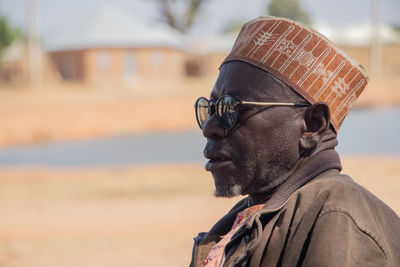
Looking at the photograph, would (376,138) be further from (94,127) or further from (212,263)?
(212,263)

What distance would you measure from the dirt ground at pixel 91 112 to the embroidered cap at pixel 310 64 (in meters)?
20.1

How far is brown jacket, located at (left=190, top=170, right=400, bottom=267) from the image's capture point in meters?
1.68

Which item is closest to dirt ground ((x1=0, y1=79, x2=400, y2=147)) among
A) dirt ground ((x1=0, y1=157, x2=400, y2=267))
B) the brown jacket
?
dirt ground ((x1=0, y1=157, x2=400, y2=267))

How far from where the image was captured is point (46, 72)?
→ 3931 centimetres

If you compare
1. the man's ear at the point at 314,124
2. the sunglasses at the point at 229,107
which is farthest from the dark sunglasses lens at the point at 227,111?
the man's ear at the point at 314,124

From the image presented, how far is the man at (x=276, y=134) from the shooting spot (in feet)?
6.01

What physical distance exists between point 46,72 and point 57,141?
18453mm

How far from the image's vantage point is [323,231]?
66.7 inches

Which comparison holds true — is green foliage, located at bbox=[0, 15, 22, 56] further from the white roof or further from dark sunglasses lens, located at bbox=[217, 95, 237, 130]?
dark sunglasses lens, located at bbox=[217, 95, 237, 130]

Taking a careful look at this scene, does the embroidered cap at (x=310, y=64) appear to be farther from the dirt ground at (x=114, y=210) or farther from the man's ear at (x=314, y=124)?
the dirt ground at (x=114, y=210)

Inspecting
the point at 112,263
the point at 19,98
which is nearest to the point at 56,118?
the point at 19,98

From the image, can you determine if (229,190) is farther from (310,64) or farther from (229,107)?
(310,64)

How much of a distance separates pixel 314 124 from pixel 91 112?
22.4 meters

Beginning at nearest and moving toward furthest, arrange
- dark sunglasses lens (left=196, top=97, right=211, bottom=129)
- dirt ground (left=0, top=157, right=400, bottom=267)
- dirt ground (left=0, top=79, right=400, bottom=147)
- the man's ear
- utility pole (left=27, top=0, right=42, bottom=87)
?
1. the man's ear
2. dark sunglasses lens (left=196, top=97, right=211, bottom=129)
3. dirt ground (left=0, top=157, right=400, bottom=267)
4. dirt ground (left=0, top=79, right=400, bottom=147)
5. utility pole (left=27, top=0, right=42, bottom=87)
